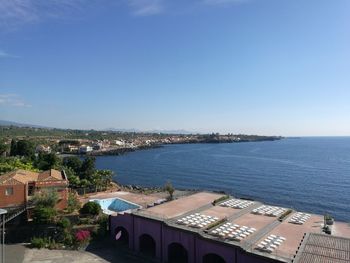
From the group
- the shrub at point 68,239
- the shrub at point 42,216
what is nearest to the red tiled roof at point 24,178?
the shrub at point 42,216

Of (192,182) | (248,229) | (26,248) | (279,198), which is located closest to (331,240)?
(248,229)

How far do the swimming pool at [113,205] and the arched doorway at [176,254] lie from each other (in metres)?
9.57

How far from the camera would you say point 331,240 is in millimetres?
22266

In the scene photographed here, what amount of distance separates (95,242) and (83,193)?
16432mm

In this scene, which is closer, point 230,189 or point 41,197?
point 41,197

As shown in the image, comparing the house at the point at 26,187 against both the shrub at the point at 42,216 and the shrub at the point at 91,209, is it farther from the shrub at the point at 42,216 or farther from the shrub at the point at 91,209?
the shrub at the point at 91,209

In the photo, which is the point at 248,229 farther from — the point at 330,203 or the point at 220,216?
the point at 330,203

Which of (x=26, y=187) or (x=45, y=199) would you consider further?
(x=26, y=187)

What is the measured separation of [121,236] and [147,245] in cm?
368

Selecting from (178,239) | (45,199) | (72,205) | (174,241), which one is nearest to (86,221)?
(72,205)

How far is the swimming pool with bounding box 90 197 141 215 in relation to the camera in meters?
37.8

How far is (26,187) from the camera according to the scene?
36656 mm

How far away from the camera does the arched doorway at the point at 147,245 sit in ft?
97.7

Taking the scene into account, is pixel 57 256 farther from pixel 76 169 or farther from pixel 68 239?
pixel 76 169
